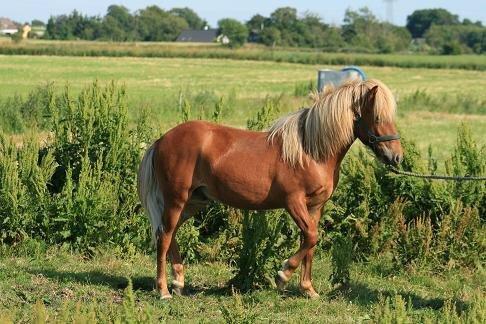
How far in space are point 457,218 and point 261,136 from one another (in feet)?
9.85

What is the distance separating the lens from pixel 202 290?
746 cm

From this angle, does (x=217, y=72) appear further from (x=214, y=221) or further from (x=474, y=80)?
(x=214, y=221)

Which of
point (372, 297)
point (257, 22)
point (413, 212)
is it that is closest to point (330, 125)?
point (372, 297)

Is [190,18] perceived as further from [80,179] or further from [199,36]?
[80,179]

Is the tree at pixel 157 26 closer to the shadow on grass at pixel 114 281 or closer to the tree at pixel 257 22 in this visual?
the tree at pixel 257 22

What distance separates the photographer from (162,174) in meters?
7.16

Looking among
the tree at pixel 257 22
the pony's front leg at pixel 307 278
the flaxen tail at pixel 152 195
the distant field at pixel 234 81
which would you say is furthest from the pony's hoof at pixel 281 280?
the tree at pixel 257 22

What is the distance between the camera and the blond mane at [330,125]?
685 cm

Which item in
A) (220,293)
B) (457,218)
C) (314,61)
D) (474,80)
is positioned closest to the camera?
(220,293)

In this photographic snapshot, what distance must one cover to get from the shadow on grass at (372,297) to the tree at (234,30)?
104 meters

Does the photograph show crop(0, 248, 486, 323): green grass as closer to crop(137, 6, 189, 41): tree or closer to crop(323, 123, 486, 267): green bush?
crop(323, 123, 486, 267): green bush

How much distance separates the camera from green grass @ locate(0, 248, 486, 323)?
21.2 feet

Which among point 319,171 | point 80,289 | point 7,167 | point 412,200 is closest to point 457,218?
point 412,200

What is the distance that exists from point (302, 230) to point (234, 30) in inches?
4752
